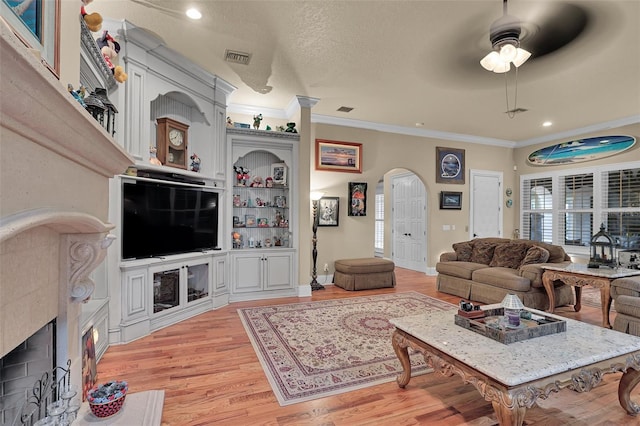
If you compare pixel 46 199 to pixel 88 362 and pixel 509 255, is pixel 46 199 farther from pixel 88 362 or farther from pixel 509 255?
pixel 509 255

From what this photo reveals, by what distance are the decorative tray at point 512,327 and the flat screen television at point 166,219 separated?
312 cm

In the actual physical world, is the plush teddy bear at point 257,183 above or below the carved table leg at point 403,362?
above

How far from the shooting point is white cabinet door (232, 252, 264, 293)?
4.58 m

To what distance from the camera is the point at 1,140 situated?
779 millimetres

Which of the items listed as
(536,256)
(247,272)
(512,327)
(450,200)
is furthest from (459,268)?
(247,272)

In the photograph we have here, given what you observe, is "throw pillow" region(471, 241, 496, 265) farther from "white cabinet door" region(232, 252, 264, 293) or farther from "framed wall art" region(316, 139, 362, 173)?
"white cabinet door" region(232, 252, 264, 293)

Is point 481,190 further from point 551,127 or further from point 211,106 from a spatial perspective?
point 211,106

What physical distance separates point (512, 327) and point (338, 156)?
4337 mm

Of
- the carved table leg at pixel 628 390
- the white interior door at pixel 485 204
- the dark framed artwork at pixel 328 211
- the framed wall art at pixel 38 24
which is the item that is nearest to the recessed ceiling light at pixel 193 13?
the framed wall art at pixel 38 24

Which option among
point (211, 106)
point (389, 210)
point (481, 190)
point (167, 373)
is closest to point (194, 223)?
point (211, 106)

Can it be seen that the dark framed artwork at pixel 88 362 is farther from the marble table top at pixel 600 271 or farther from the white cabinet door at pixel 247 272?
the marble table top at pixel 600 271

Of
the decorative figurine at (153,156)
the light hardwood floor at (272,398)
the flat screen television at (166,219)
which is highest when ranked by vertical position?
the decorative figurine at (153,156)

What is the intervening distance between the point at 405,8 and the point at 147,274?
357 centimetres

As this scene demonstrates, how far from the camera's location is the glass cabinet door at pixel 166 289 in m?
3.47
